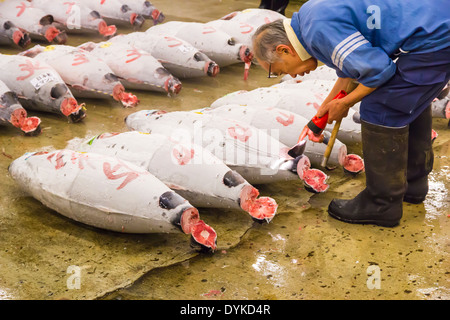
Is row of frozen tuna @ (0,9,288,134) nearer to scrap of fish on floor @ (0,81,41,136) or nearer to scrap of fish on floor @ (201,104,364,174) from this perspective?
scrap of fish on floor @ (0,81,41,136)

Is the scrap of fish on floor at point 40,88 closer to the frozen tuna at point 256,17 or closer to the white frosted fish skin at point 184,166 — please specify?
the white frosted fish skin at point 184,166

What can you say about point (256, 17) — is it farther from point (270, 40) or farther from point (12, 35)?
point (270, 40)

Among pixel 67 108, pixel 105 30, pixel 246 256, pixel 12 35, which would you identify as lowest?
pixel 105 30

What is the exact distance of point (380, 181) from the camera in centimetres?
303

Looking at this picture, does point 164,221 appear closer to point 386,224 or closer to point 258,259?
point 258,259

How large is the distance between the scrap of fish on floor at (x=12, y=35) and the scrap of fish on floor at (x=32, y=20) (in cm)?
14

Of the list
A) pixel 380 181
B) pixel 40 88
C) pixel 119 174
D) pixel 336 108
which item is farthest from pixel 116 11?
pixel 380 181

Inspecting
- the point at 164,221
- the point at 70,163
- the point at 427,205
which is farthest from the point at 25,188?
the point at 427,205

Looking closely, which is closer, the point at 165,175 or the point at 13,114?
the point at 165,175

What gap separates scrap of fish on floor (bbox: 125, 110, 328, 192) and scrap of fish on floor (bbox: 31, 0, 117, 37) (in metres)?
2.95

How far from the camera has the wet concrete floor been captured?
100 inches

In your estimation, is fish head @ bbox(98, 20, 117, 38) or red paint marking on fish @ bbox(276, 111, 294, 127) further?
fish head @ bbox(98, 20, 117, 38)

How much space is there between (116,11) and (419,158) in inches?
169

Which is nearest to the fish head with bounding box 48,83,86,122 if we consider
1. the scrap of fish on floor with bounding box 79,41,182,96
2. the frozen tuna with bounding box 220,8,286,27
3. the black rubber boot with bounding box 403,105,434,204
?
the scrap of fish on floor with bounding box 79,41,182,96
